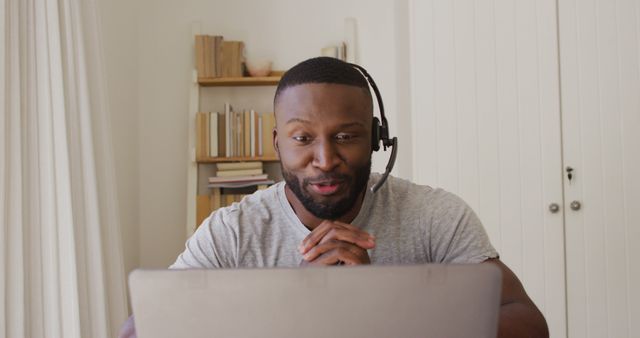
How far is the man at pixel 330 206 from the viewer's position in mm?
1264

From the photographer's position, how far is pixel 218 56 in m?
3.33

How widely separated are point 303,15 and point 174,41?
68 centimetres

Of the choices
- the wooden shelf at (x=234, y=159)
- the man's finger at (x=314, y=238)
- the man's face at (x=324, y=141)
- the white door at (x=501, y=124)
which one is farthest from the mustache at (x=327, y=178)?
the wooden shelf at (x=234, y=159)

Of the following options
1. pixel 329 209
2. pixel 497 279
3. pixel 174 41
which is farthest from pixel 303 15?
pixel 497 279

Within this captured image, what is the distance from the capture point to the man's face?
125 centimetres

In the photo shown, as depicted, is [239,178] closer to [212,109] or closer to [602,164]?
[212,109]

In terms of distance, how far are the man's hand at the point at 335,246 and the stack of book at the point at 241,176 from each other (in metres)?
2.22

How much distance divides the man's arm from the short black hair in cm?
44

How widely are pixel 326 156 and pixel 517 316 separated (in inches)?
17.2

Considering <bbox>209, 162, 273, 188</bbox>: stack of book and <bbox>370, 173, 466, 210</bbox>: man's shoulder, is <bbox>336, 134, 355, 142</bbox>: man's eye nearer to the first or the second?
<bbox>370, 173, 466, 210</bbox>: man's shoulder

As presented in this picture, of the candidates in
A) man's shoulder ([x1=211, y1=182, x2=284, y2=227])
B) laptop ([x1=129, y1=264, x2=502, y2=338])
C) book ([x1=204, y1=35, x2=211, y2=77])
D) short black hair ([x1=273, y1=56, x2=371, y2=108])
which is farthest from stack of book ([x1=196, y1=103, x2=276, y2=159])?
laptop ([x1=129, y1=264, x2=502, y2=338])

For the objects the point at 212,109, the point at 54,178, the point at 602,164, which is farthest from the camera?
the point at 212,109

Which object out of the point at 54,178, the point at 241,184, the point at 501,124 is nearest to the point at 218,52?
the point at 241,184

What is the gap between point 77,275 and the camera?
2260 mm
